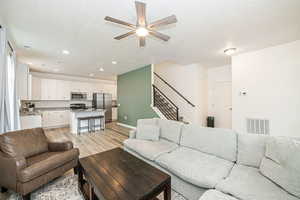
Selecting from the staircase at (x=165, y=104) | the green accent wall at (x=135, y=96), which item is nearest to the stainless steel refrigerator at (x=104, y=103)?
the green accent wall at (x=135, y=96)

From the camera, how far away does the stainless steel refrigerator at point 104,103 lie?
23.5 ft

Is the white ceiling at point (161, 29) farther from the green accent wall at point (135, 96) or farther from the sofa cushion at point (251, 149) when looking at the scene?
the sofa cushion at point (251, 149)

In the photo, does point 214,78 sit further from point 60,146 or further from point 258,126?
point 60,146

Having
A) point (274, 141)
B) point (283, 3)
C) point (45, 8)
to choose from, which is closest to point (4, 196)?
point (45, 8)

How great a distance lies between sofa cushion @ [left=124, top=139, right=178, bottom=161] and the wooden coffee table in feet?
1.14

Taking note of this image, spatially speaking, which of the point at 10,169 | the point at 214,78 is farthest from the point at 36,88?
the point at 214,78

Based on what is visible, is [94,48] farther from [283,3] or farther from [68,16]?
[283,3]

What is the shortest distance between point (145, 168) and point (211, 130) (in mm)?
1298

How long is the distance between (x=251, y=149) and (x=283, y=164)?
423 mm

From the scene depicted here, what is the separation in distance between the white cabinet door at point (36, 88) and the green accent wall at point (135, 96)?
3661mm

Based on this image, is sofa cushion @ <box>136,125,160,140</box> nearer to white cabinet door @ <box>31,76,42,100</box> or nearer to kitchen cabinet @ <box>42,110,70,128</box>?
kitchen cabinet @ <box>42,110,70,128</box>

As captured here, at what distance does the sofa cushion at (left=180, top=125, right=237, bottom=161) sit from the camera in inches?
74.5

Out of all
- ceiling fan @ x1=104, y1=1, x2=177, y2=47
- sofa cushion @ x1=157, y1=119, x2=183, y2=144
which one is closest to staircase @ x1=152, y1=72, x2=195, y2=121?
sofa cushion @ x1=157, y1=119, x2=183, y2=144

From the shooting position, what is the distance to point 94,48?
338 centimetres
